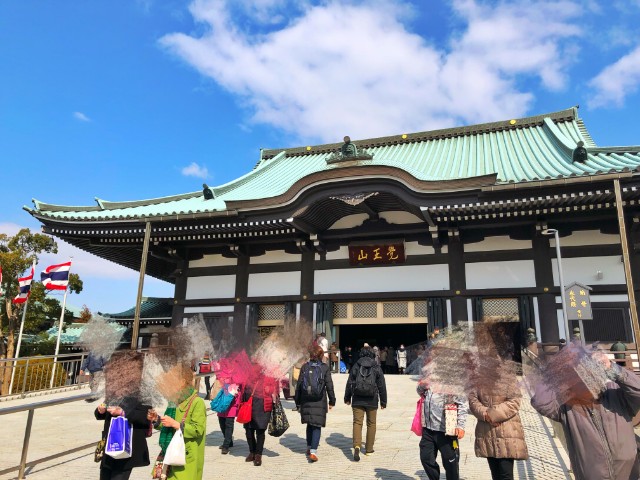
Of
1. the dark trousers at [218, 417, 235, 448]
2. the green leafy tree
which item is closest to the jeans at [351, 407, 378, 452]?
the dark trousers at [218, 417, 235, 448]

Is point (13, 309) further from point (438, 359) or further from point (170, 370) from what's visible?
point (438, 359)

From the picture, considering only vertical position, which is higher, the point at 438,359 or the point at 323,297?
the point at 323,297

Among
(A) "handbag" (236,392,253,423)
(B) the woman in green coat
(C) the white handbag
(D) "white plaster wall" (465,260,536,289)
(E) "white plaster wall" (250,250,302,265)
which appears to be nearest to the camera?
(C) the white handbag

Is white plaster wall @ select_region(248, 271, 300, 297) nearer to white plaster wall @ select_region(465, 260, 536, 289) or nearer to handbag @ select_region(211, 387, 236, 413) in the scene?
white plaster wall @ select_region(465, 260, 536, 289)

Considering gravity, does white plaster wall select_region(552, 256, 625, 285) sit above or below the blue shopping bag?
above

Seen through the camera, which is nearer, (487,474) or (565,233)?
(487,474)

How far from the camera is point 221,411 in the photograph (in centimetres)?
614

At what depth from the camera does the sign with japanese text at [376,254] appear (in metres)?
13.8

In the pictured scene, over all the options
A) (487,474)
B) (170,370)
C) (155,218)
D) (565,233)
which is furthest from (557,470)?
(155,218)

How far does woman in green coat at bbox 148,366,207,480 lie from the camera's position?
12.4ft

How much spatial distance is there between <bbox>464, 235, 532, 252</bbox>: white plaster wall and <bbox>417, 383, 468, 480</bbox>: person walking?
9223 mm

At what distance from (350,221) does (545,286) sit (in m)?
6.19

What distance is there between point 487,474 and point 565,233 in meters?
9.11

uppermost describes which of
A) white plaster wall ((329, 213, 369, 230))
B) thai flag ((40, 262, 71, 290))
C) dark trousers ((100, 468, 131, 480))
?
white plaster wall ((329, 213, 369, 230))
